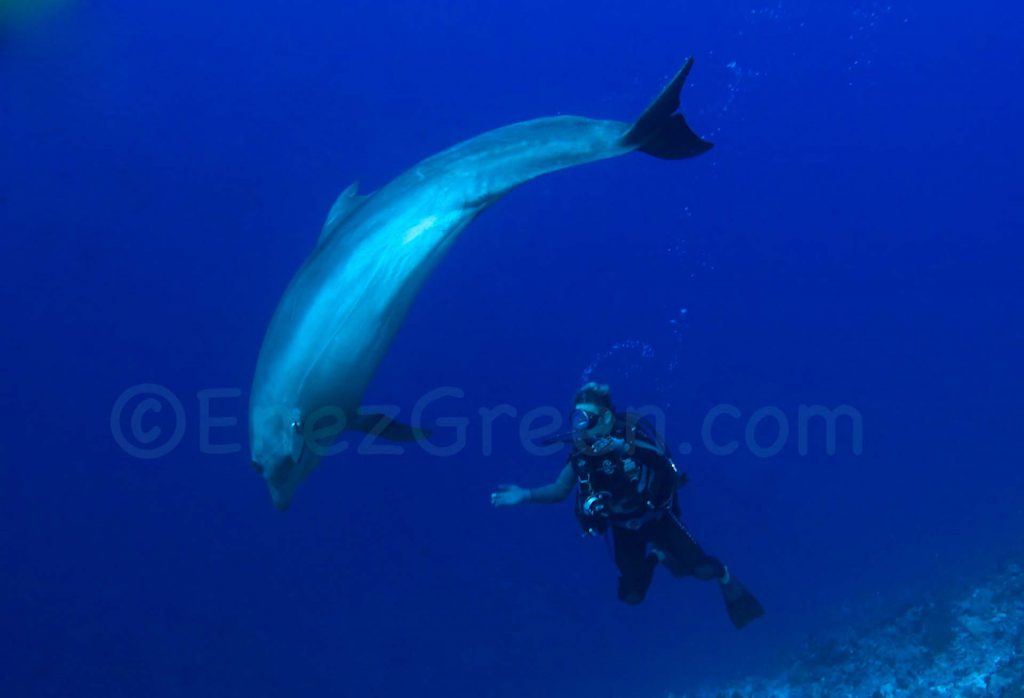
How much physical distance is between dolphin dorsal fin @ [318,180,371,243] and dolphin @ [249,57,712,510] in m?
0.02

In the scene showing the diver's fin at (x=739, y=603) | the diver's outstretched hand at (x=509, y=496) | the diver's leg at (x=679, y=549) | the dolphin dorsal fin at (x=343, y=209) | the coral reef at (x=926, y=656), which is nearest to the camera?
the dolphin dorsal fin at (x=343, y=209)

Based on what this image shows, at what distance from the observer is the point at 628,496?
5668mm

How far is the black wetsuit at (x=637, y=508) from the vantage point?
553cm

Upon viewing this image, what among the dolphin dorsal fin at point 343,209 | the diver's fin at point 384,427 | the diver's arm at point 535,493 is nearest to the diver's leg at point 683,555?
the diver's arm at point 535,493

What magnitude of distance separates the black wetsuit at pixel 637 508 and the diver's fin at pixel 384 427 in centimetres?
117

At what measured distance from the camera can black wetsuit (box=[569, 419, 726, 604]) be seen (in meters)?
5.53

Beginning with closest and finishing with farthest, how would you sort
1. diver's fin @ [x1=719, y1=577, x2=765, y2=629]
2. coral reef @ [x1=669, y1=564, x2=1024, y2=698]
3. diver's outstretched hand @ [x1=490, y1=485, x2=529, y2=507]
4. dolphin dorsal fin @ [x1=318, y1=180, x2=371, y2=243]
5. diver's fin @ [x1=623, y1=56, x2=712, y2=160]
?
diver's fin @ [x1=623, y1=56, x2=712, y2=160], dolphin dorsal fin @ [x1=318, y1=180, x2=371, y2=243], diver's outstretched hand @ [x1=490, y1=485, x2=529, y2=507], diver's fin @ [x1=719, y1=577, x2=765, y2=629], coral reef @ [x1=669, y1=564, x2=1024, y2=698]

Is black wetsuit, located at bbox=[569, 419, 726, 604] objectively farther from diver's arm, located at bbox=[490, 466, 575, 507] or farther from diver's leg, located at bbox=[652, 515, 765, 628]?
diver's arm, located at bbox=[490, 466, 575, 507]

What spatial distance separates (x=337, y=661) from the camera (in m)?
18.7

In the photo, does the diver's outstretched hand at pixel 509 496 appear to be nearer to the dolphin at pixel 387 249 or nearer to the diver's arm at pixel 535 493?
the diver's arm at pixel 535 493

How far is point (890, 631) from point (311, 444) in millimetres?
10995

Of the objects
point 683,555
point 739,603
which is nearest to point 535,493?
point 683,555

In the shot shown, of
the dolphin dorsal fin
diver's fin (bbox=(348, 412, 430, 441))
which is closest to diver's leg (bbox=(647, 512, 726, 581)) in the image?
diver's fin (bbox=(348, 412, 430, 441))

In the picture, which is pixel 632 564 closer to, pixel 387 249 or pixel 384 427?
pixel 384 427
